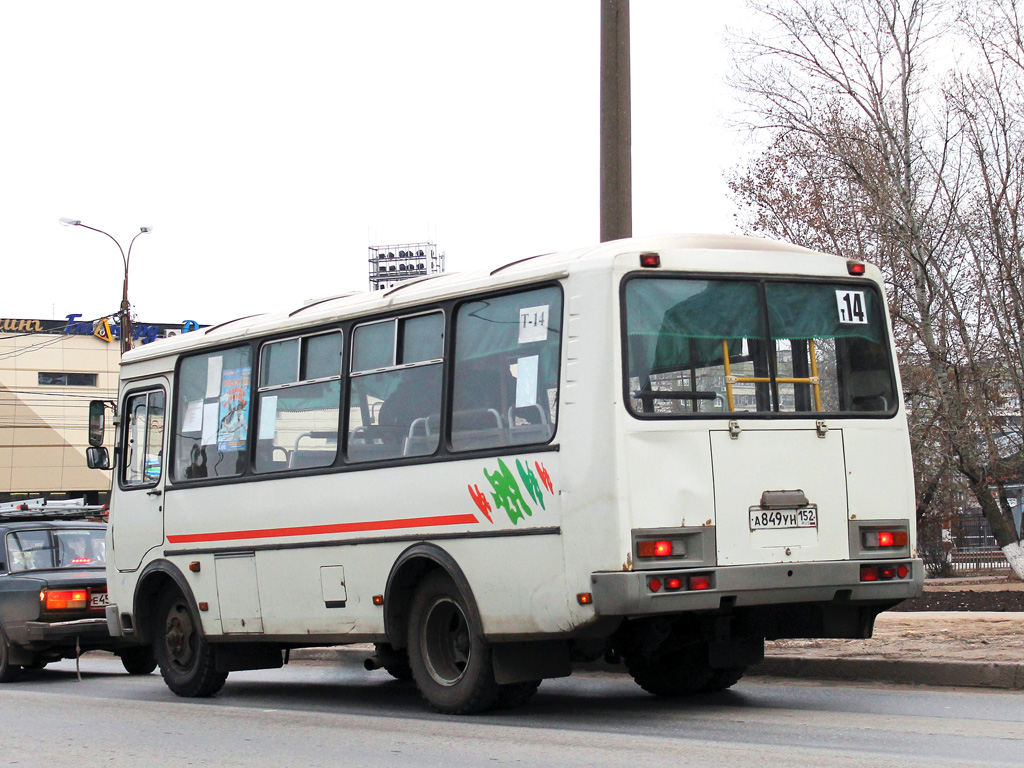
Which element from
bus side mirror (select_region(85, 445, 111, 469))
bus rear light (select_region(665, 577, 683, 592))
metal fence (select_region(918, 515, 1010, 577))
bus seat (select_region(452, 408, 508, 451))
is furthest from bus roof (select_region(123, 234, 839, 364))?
metal fence (select_region(918, 515, 1010, 577))

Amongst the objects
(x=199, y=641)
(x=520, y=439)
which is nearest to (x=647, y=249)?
(x=520, y=439)

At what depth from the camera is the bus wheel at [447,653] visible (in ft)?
31.3

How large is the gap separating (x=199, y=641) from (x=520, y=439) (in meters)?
4.51

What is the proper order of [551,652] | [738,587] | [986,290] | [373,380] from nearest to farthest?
1. [738,587]
2. [551,652]
3. [373,380]
4. [986,290]

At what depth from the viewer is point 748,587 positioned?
8.79 meters

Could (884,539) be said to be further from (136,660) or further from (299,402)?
(136,660)

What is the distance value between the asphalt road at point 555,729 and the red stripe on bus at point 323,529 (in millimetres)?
1299

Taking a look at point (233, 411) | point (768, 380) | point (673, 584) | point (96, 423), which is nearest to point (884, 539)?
point (768, 380)

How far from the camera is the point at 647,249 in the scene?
29.6 feet

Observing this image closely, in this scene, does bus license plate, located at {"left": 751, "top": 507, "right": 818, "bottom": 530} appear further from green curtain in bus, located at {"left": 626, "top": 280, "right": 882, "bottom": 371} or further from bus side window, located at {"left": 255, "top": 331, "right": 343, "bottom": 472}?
bus side window, located at {"left": 255, "top": 331, "right": 343, "bottom": 472}

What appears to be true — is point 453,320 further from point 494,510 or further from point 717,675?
point 717,675

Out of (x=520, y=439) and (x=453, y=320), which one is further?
(x=453, y=320)

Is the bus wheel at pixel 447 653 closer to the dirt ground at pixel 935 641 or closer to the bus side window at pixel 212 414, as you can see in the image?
the bus side window at pixel 212 414

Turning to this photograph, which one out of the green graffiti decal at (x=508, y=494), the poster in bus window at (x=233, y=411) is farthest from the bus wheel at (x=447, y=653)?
the poster in bus window at (x=233, y=411)
